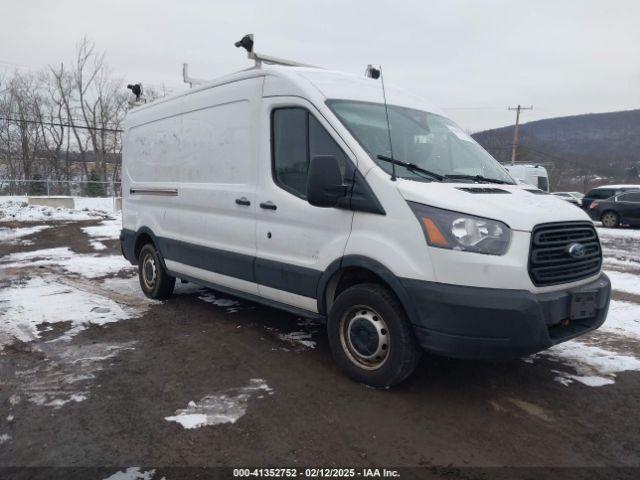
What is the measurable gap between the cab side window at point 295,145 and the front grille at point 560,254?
1610 mm

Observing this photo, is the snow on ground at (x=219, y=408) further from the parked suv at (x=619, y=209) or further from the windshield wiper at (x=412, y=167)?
the parked suv at (x=619, y=209)

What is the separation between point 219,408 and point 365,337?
1.18 metres

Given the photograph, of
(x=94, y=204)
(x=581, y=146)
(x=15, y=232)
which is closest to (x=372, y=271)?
(x=15, y=232)

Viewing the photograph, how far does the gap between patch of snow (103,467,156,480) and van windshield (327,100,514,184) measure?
2.48 metres

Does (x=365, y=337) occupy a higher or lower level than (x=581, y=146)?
lower

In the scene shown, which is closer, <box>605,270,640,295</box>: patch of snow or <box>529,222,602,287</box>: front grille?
<box>529,222,602,287</box>: front grille

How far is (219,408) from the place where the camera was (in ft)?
11.3

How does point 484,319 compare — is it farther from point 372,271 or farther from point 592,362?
point 592,362

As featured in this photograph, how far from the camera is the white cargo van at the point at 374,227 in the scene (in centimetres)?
319

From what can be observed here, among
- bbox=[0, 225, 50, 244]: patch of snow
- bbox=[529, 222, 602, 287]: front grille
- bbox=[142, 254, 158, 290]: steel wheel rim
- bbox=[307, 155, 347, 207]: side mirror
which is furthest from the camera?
bbox=[0, 225, 50, 244]: patch of snow

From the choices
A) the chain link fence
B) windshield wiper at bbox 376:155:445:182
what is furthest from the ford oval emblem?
the chain link fence

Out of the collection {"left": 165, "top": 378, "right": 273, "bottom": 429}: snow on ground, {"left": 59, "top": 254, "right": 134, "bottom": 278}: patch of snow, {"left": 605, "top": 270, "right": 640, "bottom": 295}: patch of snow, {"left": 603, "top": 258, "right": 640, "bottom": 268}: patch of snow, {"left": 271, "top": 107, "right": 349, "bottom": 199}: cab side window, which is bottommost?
{"left": 603, "top": 258, "right": 640, "bottom": 268}: patch of snow

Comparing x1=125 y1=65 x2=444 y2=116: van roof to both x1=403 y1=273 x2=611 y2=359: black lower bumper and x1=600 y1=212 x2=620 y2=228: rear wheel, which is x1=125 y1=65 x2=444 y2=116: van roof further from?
x1=600 y1=212 x2=620 y2=228: rear wheel

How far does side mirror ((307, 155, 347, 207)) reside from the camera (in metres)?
3.59
